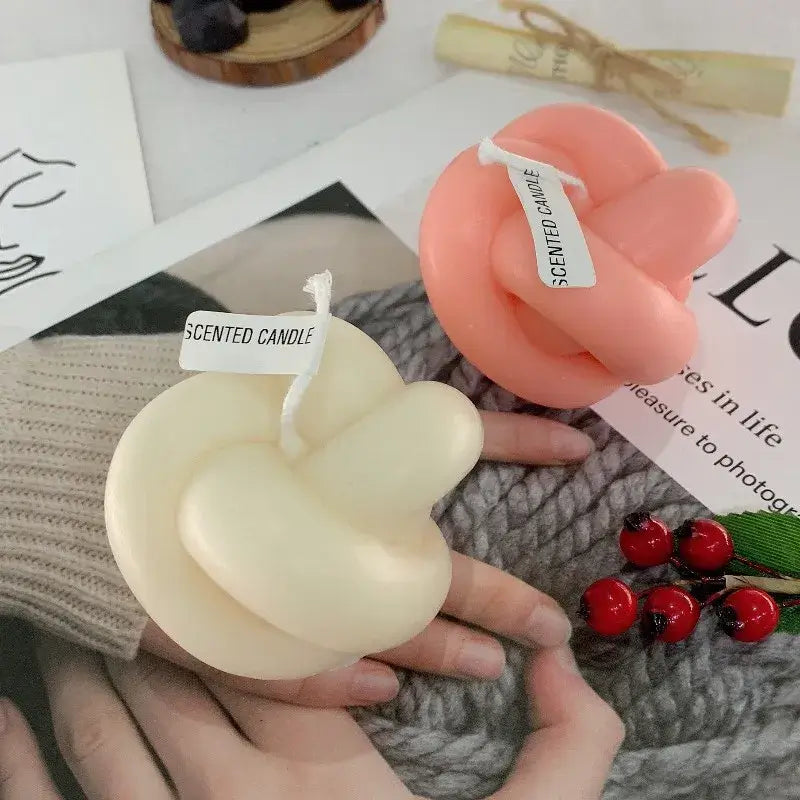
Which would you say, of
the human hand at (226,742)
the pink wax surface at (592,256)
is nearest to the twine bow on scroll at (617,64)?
the pink wax surface at (592,256)

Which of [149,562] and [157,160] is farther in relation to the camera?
[157,160]

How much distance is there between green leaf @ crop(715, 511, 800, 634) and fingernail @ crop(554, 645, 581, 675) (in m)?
0.09

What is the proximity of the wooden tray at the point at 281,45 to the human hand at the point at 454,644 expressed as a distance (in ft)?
1.20

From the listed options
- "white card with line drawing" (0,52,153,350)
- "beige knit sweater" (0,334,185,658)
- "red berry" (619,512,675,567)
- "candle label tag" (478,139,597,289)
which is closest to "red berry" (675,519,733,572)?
"red berry" (619,512,675,567)

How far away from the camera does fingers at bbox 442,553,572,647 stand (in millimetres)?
396

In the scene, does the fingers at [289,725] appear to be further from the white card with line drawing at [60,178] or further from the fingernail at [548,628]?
the white card with line drawing at [60,178]

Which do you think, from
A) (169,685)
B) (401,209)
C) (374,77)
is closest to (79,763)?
(169,685)

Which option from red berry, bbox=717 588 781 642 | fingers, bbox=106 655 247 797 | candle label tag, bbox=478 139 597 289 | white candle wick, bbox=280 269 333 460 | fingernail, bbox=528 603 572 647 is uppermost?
candle label tag, bbox=478 139 597 289

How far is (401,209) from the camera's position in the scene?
0.53m

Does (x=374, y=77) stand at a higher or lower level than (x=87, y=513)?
higher

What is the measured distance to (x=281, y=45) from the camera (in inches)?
22.1

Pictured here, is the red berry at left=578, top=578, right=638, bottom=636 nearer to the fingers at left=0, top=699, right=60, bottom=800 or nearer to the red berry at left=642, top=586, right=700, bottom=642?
the red berry at left=642, top=586, right=700, bottom=642

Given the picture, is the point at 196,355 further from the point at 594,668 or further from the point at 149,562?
the point at 594,668

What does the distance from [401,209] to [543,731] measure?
0.33 m
